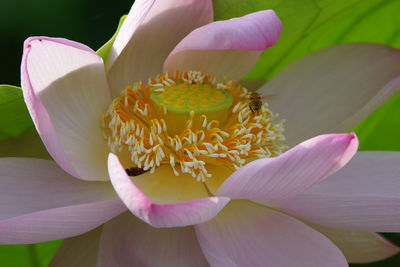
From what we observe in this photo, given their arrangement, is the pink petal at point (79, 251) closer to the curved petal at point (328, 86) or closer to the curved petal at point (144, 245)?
the curved petal at point (144, 245)

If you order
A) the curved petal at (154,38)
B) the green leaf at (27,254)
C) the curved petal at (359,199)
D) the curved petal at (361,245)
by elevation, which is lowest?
the green leaf at (27,254)

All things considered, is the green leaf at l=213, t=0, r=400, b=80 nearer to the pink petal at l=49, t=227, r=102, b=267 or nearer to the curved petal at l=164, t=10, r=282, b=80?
the curved petal at l=164, t=10, r=282, b=80

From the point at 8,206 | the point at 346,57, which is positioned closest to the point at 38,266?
the point at 8,206

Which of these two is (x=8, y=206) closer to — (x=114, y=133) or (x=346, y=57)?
(x=114, y=133)

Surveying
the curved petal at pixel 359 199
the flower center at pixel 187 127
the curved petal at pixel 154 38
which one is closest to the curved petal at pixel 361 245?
the curved petal at pixel 359 199

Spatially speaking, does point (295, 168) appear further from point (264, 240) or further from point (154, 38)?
point (154, 38)

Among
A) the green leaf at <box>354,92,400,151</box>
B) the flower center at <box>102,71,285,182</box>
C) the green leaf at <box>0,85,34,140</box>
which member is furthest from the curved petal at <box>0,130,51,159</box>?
the green leaf at <box>354,92,400,151</box>
